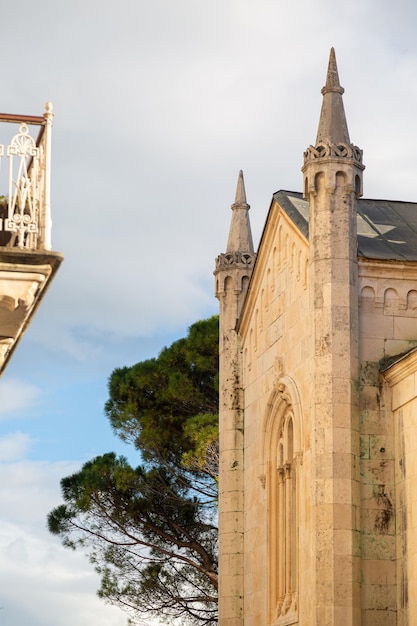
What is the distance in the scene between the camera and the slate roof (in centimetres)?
Answer: 2244

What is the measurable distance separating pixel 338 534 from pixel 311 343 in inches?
129

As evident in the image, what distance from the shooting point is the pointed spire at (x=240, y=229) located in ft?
93.8

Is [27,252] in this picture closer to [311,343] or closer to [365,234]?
[311,343]

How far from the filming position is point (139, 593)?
37.1 meters

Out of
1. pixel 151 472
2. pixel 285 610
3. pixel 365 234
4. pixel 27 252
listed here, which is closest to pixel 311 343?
pixel 365 234

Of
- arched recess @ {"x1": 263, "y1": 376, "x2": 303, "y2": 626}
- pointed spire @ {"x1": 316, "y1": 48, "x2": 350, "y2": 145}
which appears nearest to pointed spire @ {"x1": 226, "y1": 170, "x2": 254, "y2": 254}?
arched recess @ {"x1": 263, "y1": 376, "x2": 303, "y2": 626}

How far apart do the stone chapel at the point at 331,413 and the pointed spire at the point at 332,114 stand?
0.10 feet

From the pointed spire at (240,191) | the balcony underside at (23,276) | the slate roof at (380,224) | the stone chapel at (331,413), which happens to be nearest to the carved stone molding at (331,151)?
the stone chapel at (331,413)

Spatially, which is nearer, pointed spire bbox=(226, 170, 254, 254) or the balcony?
the balcony

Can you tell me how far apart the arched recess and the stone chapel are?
0.03m

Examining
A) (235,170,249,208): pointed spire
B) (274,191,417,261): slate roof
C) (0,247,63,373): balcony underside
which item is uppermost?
(235,170,249,208): pointed spire

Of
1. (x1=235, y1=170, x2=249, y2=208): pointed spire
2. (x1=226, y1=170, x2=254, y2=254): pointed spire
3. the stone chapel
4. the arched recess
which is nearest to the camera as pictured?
the stone chapel

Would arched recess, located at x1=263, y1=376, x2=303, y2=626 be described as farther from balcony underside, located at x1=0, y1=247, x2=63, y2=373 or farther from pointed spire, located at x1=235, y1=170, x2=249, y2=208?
balcony underside, located at x1=0, y1=247, x2=63, y2=373

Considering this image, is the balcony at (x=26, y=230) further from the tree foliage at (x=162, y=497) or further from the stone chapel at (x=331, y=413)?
the tree foliage at (x=162, y=497)
